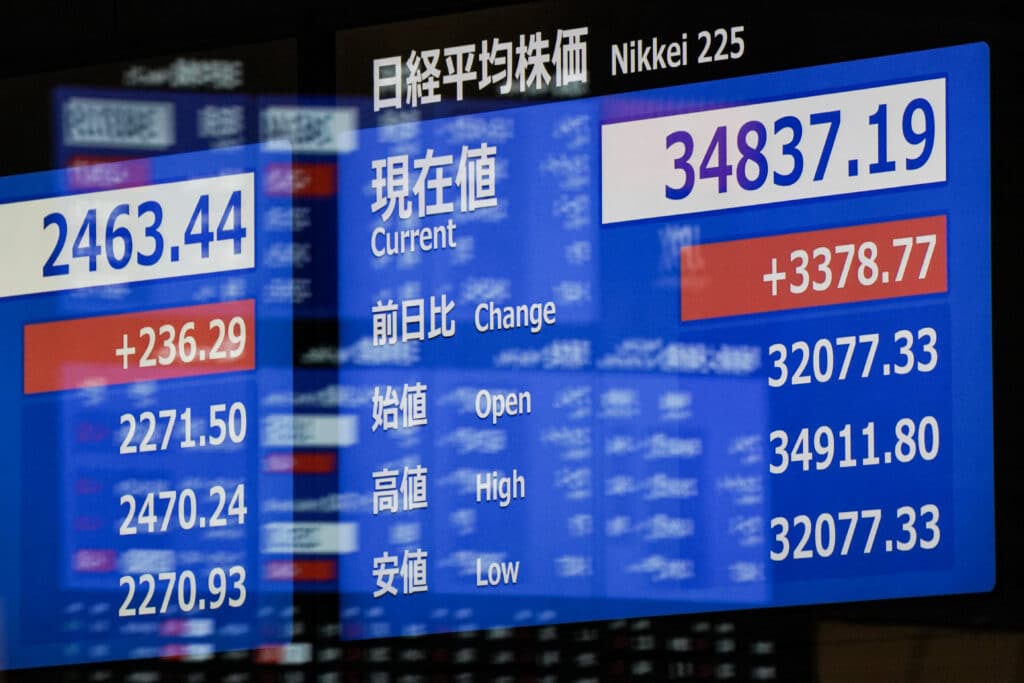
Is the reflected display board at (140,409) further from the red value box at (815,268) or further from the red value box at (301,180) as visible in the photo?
the red value box at (815,268)

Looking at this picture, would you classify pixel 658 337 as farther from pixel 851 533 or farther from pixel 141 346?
pixel 141 346

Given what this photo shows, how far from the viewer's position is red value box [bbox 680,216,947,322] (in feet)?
12.0

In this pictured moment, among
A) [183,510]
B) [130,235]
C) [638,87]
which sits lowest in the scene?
[183,510]

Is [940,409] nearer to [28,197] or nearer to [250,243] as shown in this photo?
[250,243]

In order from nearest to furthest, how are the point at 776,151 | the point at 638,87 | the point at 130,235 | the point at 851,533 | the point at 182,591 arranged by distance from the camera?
the point at 851,533
the point at 776,151
the point at 638,87
the point at 182,591
the point at 130,235

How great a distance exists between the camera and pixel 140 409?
13.5 feet

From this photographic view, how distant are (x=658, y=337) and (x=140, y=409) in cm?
89

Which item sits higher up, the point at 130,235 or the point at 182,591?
the point at 130,235

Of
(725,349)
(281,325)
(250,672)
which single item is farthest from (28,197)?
(725,349)

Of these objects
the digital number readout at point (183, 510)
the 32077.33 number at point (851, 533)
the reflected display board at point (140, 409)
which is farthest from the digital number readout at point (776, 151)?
the digital number readout at point (183, 510)

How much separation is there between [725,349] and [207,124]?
100 cm

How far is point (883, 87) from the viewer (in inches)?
146

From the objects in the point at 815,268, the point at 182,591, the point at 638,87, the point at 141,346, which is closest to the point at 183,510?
the point at 182,591

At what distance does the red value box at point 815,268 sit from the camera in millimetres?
3648
